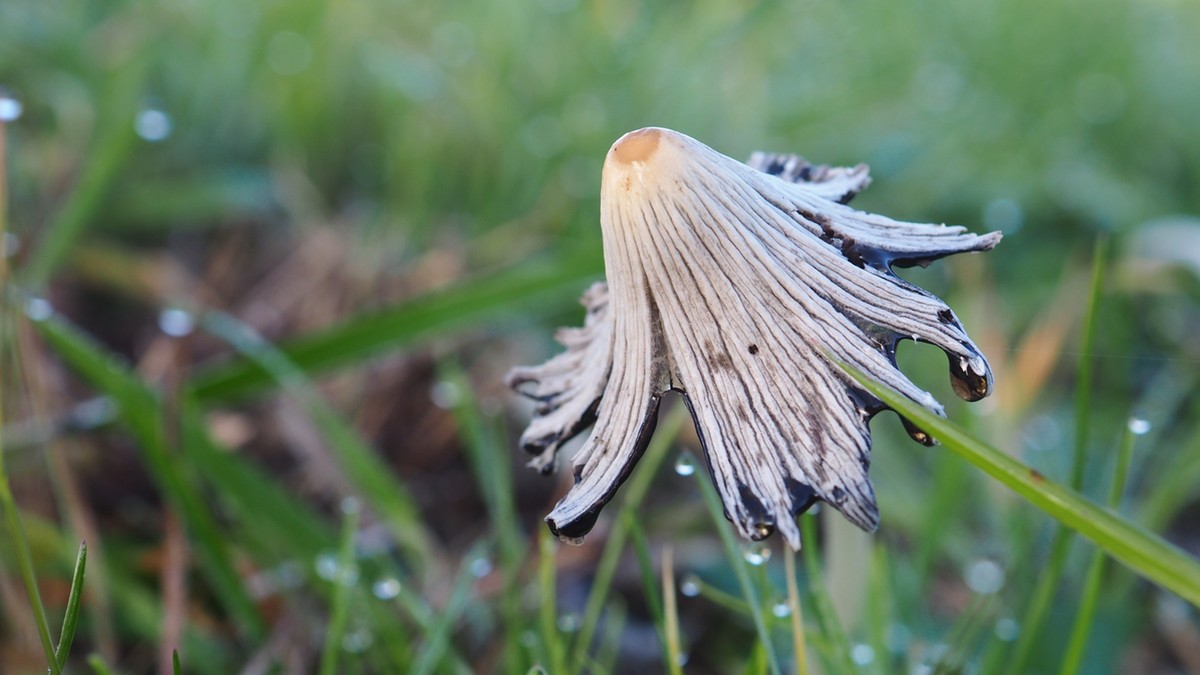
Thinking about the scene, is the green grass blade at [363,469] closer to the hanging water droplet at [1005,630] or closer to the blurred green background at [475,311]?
the blurred green background at [475,311]

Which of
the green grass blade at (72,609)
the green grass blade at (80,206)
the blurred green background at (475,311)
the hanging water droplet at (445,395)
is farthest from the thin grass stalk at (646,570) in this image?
the green grass blade at (80,206)

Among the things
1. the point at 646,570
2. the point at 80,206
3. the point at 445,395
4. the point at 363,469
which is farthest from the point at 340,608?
the point at 80,206

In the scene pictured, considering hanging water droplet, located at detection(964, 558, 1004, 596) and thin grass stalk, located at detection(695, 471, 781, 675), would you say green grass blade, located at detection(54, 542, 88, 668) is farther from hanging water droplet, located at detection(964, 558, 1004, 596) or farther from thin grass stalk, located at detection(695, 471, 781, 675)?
hanging water droplet, located at detection(964, 558, 1004, 596)

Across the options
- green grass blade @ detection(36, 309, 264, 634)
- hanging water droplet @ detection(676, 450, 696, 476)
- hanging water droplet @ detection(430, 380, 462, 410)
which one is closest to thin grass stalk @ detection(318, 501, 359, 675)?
green grass blade @ detection(36, 309, 264, 634)

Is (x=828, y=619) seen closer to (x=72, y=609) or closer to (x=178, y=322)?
(x=72, y=609)

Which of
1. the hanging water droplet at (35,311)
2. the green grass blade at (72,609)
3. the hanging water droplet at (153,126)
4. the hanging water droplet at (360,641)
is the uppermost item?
the hanging water droplet at (153,126)

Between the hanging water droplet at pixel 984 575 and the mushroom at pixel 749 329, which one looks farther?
the hanging water droplet at pixel 984 575
